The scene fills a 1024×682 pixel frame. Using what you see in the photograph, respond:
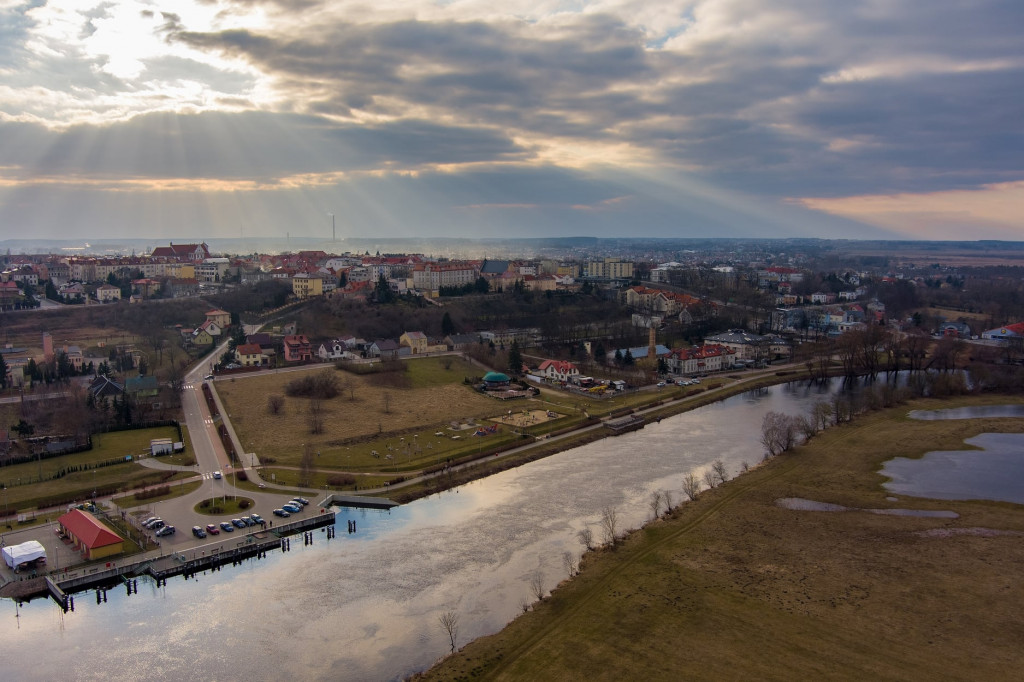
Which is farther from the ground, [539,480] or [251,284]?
[251,284]

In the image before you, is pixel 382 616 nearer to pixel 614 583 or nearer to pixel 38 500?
pixel 614 583

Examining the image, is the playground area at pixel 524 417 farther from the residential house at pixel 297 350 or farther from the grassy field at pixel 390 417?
the residential house at pixel 297 350

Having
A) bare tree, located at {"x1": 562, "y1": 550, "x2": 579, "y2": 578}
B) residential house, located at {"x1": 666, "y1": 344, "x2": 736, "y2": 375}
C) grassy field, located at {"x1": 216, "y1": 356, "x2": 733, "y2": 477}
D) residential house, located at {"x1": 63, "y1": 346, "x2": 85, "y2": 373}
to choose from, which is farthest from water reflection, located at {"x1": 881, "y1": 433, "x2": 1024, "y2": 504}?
residential house, located at {"x1": 63, "y1": 346, "x2": 85, "y2": 373}

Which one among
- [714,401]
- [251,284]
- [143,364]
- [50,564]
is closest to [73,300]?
[251,284]

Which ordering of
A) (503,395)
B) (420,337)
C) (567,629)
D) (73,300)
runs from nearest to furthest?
(567,629), (503,395), (420,337), (73,300)

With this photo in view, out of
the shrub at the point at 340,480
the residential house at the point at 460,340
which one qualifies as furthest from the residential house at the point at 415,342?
the shrub at the point at 340,480
